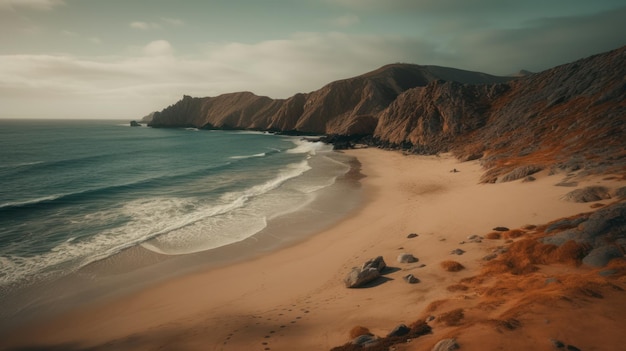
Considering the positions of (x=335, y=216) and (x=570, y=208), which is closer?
(x=570, y=208)

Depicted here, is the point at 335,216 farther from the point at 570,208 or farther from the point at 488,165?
the point at 488,165

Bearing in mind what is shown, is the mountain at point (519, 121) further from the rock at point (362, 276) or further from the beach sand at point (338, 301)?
the rock at point (362, 276)

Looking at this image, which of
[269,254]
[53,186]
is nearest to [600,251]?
[269,254]

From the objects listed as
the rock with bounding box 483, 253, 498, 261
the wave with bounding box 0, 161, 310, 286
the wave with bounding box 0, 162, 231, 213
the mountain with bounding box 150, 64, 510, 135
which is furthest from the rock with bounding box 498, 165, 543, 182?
the mountain with bounding box 150, 64, 510, 135

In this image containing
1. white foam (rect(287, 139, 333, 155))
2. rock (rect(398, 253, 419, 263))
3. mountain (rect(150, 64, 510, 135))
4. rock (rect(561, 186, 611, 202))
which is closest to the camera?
rock (rect(398, 253, 419, 263))

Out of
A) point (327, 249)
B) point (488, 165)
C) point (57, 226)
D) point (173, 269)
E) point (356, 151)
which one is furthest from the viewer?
point (356, 151)

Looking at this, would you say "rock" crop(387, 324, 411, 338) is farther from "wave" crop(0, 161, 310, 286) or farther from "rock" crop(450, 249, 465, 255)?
"wave" crop(0, 161, 310, 286)
